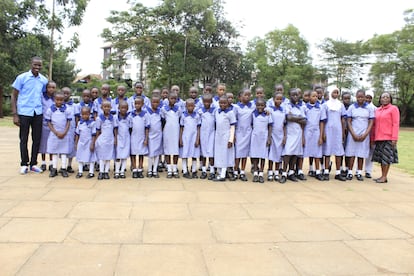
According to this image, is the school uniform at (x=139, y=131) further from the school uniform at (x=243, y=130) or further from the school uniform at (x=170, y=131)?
the school uniform at (x=243, y=130)

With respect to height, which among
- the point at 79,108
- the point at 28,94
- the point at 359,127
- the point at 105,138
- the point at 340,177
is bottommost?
the point at 340,177

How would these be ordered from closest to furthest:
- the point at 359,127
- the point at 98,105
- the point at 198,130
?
the point at 198,130
the point at 98,105
the point at 359,127

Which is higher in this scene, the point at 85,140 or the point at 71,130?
the point at 71,130

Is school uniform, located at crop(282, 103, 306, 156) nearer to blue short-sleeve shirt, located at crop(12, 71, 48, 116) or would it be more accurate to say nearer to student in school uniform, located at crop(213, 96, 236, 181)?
student in school uniform, located at crop(213, 96, 236, 181)

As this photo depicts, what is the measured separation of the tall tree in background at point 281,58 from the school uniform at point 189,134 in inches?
1267

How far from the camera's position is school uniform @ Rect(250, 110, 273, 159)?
6.54 m

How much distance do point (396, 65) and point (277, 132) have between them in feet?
118

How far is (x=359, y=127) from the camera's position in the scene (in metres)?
6.98

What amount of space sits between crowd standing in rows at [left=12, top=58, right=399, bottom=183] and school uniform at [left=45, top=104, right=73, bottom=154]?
0.05 ft

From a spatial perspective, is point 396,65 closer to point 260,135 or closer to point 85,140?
point 260,135

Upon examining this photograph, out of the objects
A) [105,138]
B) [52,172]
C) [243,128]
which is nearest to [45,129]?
[52,172]

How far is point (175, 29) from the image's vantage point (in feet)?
91.6

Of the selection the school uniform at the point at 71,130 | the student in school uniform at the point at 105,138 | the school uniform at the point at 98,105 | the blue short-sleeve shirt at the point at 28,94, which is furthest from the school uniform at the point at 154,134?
the blue short-sleeve shirt at the point at 28,94

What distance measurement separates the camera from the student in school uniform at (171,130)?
666cm
